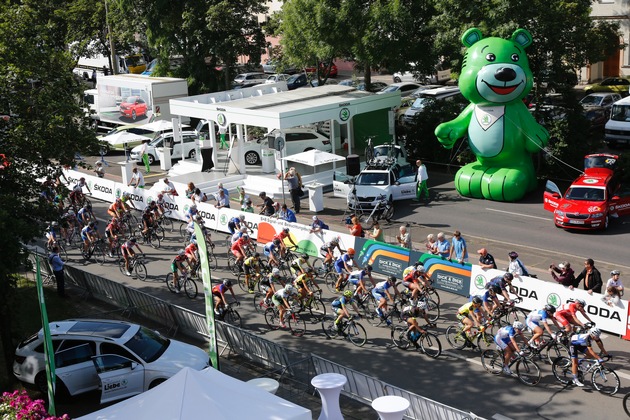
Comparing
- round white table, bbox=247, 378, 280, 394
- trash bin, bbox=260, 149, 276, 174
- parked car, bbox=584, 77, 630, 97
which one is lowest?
round white table, bbox=247, 378, 280, 394

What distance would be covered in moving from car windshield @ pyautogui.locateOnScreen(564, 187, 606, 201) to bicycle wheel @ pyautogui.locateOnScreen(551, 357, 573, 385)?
34.4 feet

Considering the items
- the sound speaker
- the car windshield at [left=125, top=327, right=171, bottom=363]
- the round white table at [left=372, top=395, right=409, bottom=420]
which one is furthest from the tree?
the sound speaker

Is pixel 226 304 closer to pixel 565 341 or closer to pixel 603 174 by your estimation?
pixel 565 341

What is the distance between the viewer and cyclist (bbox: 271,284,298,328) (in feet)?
58.6

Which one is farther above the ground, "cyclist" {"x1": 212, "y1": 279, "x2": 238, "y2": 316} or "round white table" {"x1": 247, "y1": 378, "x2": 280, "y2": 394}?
"cyclist" {"x1": 212, "y1": 279, "x2": 238, "y2": 316}

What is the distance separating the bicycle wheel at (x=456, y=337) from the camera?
54.4 ft

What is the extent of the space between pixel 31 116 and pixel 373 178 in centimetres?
1259

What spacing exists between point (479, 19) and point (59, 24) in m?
35.8

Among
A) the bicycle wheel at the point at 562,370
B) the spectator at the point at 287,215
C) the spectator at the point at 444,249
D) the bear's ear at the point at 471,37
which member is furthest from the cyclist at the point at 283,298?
the bear's ear at the point at 471,37

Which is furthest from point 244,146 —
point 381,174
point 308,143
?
point 381,174

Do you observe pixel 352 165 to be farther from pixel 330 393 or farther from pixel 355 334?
pixel 330 393

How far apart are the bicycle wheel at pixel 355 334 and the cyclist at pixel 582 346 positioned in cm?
457

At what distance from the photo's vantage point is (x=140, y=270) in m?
22.8

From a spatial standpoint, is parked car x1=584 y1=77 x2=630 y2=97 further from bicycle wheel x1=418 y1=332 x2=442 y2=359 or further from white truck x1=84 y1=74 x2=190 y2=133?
bicycle wheel x1=418 y1=332 x2=442 y2=359
